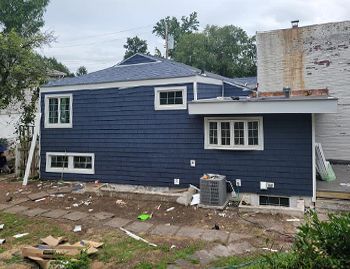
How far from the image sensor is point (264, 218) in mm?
8148

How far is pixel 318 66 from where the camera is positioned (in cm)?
1405

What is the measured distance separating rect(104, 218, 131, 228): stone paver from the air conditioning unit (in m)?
2.31

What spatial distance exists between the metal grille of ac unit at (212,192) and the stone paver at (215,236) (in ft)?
6.08

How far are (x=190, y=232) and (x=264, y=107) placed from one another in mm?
4080

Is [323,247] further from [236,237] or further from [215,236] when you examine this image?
[215,236]

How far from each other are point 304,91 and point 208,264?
10300 millimetres

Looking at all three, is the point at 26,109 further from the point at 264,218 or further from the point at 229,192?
the point at 264,218

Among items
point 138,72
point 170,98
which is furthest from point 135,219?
point 138,72

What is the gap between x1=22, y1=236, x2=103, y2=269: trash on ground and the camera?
5703 millimetres

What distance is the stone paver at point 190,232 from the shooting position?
7.03m

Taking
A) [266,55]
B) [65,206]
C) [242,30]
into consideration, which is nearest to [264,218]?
[65,206]

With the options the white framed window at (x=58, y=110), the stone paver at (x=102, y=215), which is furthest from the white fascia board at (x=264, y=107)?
the white framed window at (x=58, y=110)

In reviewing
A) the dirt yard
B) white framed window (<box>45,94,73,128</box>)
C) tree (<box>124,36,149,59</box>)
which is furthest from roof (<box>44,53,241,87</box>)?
tree (<box>124,36,149,59</box>)

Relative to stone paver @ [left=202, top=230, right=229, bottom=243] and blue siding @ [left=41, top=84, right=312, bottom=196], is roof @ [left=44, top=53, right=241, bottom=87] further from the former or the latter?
stone paver @ [left=202, top=230, right=229, bottom=243]
